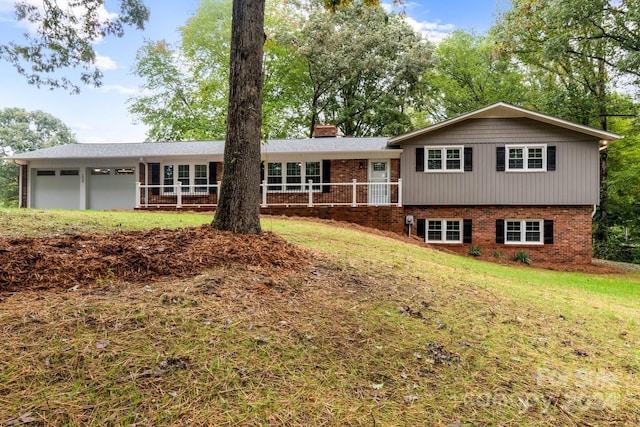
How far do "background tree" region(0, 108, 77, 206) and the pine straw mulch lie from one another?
4505 cm

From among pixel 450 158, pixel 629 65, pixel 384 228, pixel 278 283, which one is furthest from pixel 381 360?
pixel 629 65

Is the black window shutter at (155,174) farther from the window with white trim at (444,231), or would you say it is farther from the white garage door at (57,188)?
the window with white trim at (444,231)

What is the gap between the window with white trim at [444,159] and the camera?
15.9 m

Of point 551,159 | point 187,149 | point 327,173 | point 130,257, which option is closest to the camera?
point 130,257

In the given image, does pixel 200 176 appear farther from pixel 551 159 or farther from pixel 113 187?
pixel 551 159

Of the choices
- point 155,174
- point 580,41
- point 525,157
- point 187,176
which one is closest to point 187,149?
point 187,176

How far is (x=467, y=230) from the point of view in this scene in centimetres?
1590

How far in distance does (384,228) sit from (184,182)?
9759mm

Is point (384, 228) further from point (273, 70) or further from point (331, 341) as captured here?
point (273, 70)

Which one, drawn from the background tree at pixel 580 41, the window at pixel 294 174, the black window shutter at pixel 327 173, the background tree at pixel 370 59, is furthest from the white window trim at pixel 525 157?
the background tree at pixel 370 59

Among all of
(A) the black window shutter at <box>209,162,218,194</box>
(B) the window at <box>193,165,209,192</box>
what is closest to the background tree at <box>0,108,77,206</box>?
(B) the window at <box>193,165,209,192</box>

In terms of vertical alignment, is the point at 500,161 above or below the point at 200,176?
above

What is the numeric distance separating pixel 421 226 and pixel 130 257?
13.7m

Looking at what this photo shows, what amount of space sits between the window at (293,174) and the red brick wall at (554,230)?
6.46m
